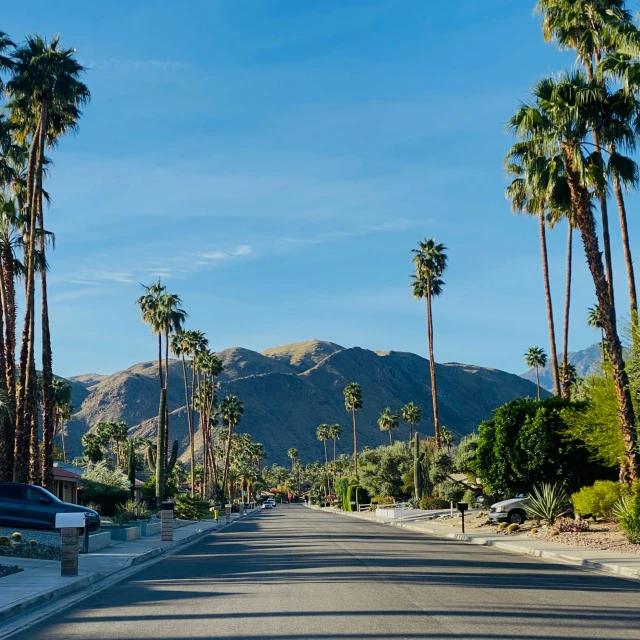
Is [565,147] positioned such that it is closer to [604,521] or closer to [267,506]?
[604,521]

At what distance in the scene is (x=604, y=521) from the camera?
101ft

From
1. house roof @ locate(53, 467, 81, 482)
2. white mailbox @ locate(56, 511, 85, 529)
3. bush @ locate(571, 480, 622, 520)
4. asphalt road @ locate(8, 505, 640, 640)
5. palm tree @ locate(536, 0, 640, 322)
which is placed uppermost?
palm tree @ locate(536, 0, 640, 322)

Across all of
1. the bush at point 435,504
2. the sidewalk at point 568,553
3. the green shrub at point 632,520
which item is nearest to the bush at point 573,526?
the sidewalk at point 568,553

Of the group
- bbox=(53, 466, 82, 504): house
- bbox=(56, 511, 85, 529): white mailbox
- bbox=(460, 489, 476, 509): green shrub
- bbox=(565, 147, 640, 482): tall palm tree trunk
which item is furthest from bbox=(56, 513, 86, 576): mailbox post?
bbox=(460, 489, 476, 509): green shrub

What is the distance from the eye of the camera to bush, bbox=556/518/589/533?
92.6 feet

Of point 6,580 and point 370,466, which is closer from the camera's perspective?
point 6,580

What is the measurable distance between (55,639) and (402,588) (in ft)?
20.9

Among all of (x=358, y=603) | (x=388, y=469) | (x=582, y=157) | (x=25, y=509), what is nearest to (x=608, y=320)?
(x=582, y=157)

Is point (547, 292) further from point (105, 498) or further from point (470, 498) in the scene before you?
point (105, 498)

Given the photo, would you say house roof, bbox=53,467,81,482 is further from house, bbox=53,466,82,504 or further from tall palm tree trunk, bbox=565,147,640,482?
tall palm tree trunk, bbox=565,147,640,482

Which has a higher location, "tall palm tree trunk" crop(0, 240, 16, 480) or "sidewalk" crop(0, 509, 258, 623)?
"tall palm tree trunk" crop(0, 240, 16, 480)

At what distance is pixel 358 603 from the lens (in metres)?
12.4

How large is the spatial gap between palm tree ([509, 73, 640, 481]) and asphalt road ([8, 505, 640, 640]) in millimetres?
7786

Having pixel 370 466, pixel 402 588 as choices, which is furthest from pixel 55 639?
pixel 370 466
